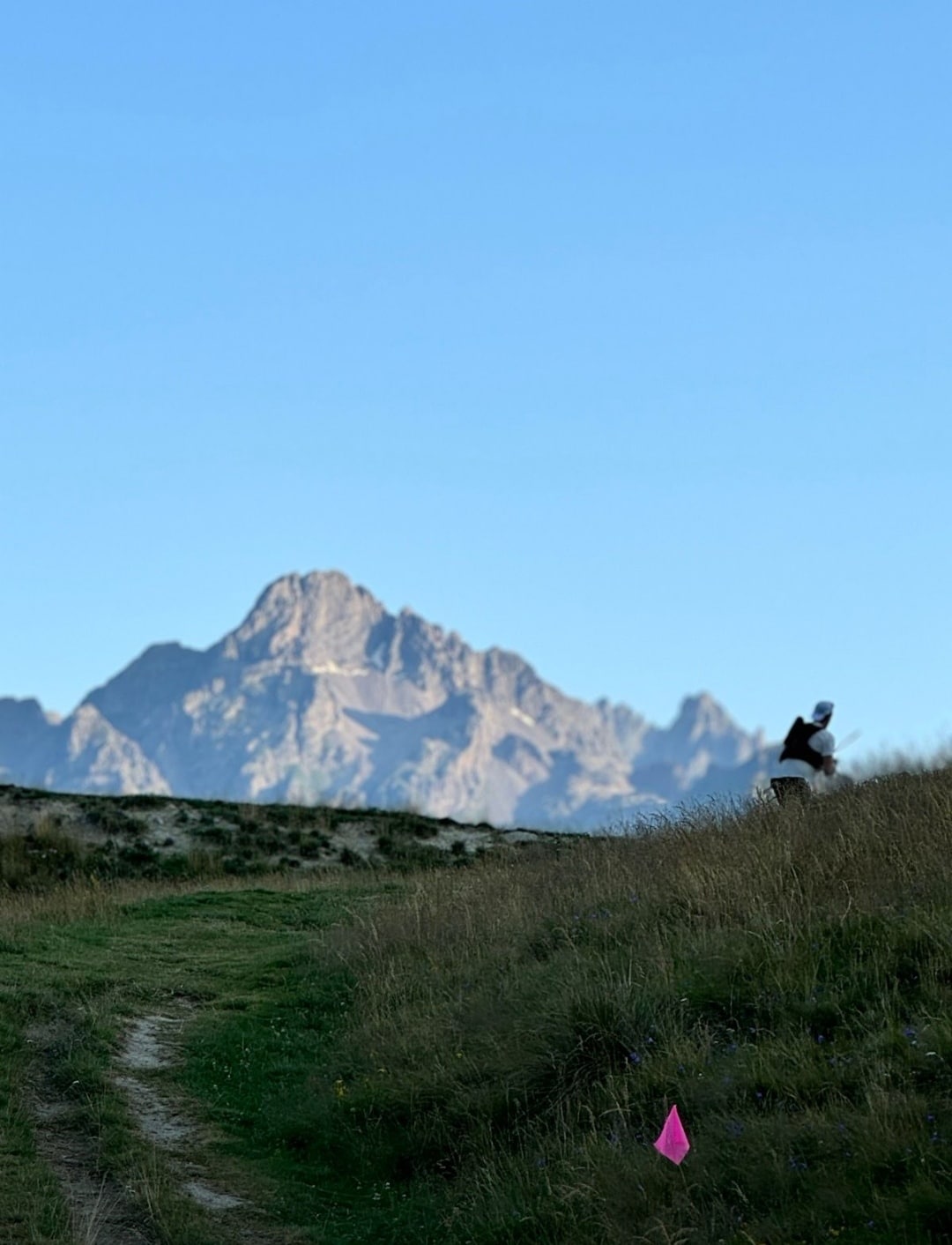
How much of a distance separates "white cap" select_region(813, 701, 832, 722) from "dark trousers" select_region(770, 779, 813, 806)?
104 cm

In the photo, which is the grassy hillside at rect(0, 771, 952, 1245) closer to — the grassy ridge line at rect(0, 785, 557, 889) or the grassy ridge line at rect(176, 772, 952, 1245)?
the grassy ridge line at rect(176, 772, 952, 1245)

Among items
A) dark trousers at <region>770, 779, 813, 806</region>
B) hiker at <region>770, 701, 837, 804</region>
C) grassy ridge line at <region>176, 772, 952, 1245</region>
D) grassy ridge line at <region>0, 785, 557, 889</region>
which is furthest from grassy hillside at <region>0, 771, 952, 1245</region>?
grassy ridge line at <region>0, 785, 557, 889</region>

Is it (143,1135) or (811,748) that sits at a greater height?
(811,748)

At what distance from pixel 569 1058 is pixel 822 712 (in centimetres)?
1006

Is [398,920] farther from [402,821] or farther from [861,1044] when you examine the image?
[402,821]

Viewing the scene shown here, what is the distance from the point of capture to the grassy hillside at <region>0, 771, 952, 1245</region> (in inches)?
368

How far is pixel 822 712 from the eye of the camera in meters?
20.8

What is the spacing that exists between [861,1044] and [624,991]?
2.03 m

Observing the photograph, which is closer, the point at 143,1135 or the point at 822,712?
the point at 143,1135

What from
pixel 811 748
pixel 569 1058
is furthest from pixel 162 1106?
pixel 811 748

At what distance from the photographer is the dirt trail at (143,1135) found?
399 inches

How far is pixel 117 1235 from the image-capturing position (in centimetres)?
995

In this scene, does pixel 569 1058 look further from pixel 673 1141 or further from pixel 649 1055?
pixel 673 1141

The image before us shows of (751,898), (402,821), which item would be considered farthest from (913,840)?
(402,821)
